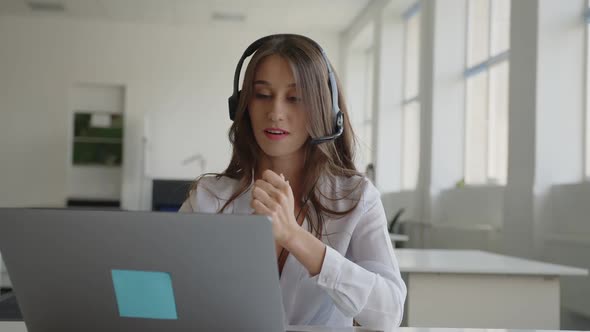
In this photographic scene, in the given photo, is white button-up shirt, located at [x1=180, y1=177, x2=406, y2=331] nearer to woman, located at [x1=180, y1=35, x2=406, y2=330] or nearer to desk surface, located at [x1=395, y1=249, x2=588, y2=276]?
woman, located at [x1=180, y1=35, x2=406, y2=330]

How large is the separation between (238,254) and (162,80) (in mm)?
9854

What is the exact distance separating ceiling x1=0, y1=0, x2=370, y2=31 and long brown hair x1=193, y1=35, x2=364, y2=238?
759 centimetres

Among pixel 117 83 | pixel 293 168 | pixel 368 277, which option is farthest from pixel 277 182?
pixel 117 83

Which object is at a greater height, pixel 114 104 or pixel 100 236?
pixel 114 104

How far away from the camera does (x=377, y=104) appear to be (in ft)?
28.3

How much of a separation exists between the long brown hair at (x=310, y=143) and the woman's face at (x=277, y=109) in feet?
0.06

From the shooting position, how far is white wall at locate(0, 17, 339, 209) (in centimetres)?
1010

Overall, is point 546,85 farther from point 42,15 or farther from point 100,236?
point 42,15

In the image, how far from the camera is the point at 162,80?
10.3m

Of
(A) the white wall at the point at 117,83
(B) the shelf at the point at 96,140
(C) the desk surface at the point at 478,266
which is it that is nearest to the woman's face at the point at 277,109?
(C) the desk surface at the point at 478,266

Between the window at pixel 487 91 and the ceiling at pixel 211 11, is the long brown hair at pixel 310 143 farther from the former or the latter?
the ceiling at pixel 211 11

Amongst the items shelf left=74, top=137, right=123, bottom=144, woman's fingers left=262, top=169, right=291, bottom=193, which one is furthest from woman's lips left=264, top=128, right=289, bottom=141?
shelf left=74, top=137, right=123, bottom=144

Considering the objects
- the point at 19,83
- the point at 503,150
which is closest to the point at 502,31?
the point at 503,150

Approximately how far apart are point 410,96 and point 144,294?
308 inches
